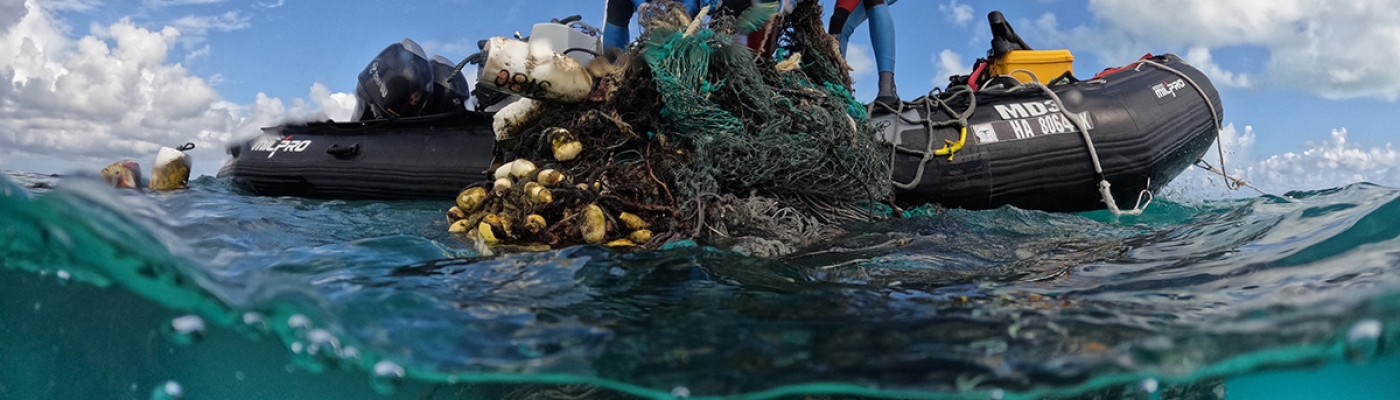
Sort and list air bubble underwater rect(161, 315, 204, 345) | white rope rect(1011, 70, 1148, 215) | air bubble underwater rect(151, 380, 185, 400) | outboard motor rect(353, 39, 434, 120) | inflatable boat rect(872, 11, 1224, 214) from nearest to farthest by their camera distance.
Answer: air bubble underwater rect(161, 315, 204, 345) < air bubble underwater rect(151, 380, 185, 400) < inflatable boat rect(872, 11, 1224, 214) < white rope rect(1011, 70, 1148, 215) < outboard motor rect(353, 39, 434, 120)

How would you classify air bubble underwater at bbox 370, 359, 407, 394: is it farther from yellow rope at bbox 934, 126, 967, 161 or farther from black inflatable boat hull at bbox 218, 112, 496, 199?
yellow rope at bbox 934, 126, 967, 161

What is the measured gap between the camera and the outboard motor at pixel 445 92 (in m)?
6.78

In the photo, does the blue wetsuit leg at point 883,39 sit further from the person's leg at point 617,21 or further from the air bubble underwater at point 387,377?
the air bubble underwater at point 387,377

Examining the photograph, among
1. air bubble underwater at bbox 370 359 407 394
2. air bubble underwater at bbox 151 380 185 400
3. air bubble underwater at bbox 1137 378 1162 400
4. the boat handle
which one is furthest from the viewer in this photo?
the boat handle

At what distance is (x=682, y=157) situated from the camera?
12.6ft

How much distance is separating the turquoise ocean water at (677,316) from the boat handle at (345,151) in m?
3.16

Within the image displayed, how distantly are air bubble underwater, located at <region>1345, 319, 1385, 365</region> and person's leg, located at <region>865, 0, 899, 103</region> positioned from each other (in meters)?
4.49

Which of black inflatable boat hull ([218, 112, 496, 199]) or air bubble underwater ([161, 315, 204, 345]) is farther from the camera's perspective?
black inflatable boat hull ([218, 112, 496, 199])

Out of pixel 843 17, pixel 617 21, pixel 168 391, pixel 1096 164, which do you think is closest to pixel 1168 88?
pixel 1096 164

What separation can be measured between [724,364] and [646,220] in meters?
1.44

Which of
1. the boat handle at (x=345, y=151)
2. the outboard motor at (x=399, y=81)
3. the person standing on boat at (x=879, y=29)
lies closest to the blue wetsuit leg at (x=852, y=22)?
the person standing on boat at (x=879, y=29)

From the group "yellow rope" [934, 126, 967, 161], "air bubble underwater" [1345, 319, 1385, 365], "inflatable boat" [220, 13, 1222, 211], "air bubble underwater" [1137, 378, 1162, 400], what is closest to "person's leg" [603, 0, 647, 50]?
"inflatable boat" [220, 13, 1222, 211]

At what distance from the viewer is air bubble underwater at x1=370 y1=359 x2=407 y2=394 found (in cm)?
246

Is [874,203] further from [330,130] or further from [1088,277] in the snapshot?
[330,130]
